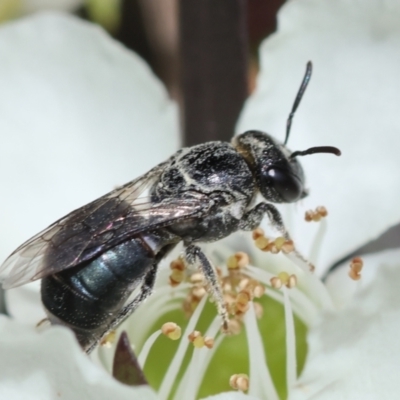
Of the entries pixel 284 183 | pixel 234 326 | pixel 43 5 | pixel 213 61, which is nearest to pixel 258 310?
pixel 234 326

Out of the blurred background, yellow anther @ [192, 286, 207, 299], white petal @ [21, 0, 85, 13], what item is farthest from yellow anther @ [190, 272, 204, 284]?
white petal @ [21, 0, 85, 13]

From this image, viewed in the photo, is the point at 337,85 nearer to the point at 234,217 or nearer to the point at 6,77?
the point at 234,217

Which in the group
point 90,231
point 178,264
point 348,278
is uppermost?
point 90,231

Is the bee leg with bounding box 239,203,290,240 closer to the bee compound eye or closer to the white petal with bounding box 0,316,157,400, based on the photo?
the bee compound eye

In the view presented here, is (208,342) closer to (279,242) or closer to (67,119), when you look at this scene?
(279,242)

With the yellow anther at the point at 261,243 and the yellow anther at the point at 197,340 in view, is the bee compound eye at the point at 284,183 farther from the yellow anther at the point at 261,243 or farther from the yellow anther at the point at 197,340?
the yellow anther at the point at 197,340

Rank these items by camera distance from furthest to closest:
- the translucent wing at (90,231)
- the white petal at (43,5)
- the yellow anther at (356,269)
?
the white petal at (43,5)
the yellow anther at (356,269)
the translucent wing at (90,231)

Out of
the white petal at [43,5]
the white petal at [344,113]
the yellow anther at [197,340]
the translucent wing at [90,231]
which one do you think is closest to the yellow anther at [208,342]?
the yellow anther at [197,340]
